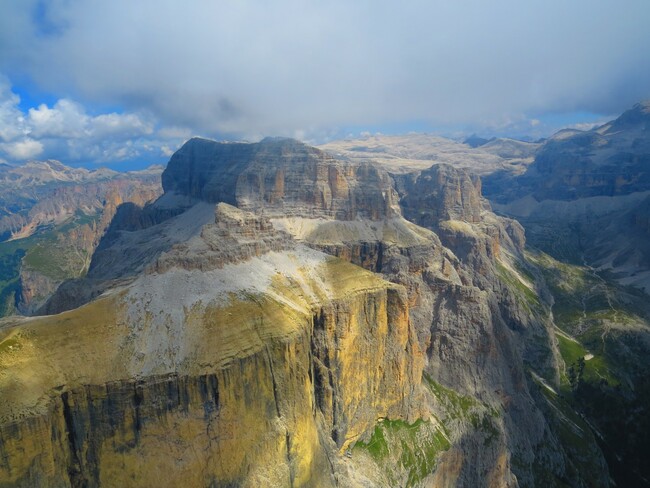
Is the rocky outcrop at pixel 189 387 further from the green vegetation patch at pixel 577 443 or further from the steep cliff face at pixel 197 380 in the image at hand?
the green vegetation patch at pixel 577 443

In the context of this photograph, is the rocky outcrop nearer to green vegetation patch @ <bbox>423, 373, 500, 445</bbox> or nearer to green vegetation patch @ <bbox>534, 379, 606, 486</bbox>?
green vegetation patch @ <bbox>423, 373, 500, 445</bbox>


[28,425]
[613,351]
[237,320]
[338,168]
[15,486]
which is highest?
[338,168]

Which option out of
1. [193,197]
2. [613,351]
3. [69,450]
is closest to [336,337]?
[69,450]

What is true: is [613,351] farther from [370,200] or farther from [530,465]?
[370,200]

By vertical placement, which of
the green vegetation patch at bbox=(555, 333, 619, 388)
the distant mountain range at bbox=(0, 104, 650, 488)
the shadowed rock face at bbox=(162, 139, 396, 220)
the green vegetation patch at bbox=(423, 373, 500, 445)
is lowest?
the green vegetation patch at bbox=(555, 333, 619, 388)

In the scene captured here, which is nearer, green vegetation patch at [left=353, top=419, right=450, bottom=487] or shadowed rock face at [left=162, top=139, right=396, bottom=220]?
green vegetation patch at [left=353, top=419, right=450, bottom=487]

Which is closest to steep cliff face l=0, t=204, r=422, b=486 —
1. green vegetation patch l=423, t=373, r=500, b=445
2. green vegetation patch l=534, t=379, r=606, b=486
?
green vegetation patch l=423, t=373, r=500, b=445
